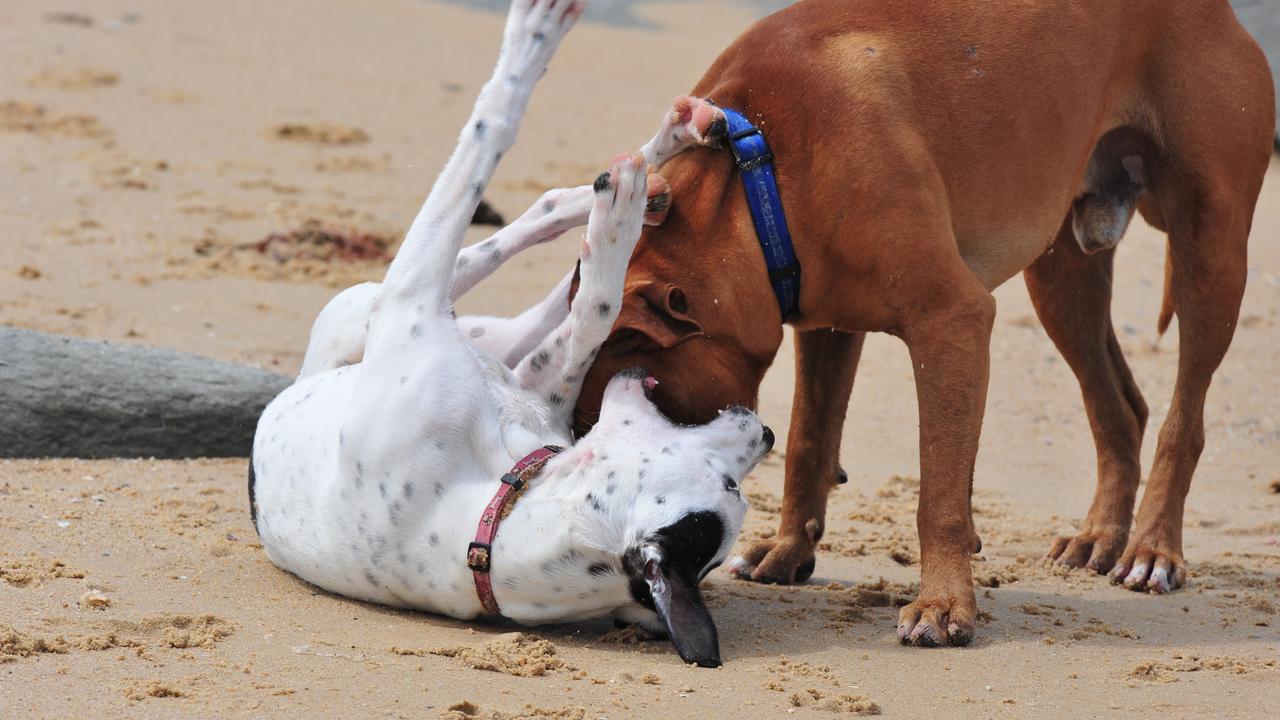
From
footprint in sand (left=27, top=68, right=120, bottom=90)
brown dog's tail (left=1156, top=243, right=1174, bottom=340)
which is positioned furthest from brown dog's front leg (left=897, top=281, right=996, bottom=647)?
footprint in sand (left=27, top=68, right=120, bottom=90)

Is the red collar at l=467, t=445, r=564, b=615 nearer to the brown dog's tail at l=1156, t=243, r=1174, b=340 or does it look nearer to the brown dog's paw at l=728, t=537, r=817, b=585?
the brown dog's paw at l=728, t=537, r=817, b=585

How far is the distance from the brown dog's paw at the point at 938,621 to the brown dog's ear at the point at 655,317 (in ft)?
2.94

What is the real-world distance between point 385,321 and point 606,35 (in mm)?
13275

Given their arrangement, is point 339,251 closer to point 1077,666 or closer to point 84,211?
point 84,211

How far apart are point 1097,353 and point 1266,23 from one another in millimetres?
10461

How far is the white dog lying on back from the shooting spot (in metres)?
3.53

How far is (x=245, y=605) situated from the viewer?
3725mm

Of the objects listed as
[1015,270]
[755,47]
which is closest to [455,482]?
[755,47]

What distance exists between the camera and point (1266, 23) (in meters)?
14.5

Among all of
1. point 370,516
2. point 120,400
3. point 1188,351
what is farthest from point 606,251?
point 1188,351

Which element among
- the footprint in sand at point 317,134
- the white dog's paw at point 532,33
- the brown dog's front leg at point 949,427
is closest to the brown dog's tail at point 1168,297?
the brown dog's front leg at point 949,427

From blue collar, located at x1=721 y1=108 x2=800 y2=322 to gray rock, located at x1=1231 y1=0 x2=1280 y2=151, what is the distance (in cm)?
1110

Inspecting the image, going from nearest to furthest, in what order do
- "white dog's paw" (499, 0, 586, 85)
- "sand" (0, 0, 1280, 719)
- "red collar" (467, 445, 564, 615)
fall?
"sand" (0, 0, 1280, 719), "red collar" (467, 445, 564, 615), "white dog's paw" (499, 0, 586, 85)

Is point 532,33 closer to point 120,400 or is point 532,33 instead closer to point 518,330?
point 518,330
